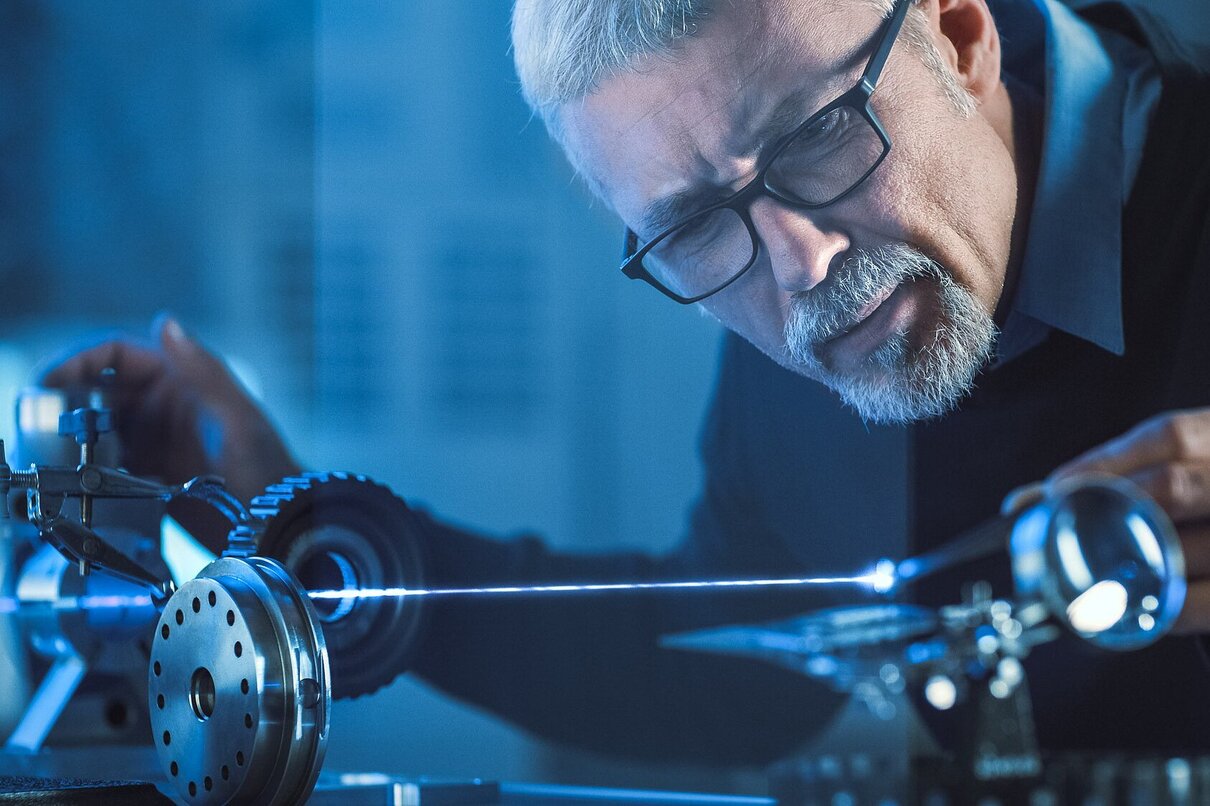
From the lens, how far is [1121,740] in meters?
0.86

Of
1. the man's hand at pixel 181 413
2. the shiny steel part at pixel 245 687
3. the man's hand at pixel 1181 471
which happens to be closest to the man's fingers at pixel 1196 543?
the man's hand at pixel 1181 471

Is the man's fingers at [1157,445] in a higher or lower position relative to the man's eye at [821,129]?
lower

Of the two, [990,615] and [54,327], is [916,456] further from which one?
[54,327]

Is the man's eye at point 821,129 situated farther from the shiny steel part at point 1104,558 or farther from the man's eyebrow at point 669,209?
the shiny steel part at point 1104,558

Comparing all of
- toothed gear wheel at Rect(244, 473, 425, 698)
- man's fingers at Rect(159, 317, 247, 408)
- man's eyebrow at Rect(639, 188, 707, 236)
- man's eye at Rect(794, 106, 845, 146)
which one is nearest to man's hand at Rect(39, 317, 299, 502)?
man's fingers at Rect(159, 317, 247, 408)

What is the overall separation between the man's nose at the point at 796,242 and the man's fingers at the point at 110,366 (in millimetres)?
673

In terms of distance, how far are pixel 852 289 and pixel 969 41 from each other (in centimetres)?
20

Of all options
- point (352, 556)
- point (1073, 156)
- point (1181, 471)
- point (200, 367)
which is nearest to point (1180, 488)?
point (1181, 471)

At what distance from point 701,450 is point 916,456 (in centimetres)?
16

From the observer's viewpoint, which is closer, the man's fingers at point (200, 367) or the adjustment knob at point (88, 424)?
the adjustment knob at point (88, 424)

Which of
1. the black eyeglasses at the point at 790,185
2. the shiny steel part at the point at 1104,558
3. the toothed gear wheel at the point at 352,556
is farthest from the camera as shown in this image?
the toothed gear wheel at the point at 352,556

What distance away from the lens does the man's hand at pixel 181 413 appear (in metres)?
1.16

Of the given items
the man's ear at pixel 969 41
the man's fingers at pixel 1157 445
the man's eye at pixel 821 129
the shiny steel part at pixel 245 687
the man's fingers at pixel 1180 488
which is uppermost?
the man's ear at pixel 969 41

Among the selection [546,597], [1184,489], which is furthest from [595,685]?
[1184,489]
